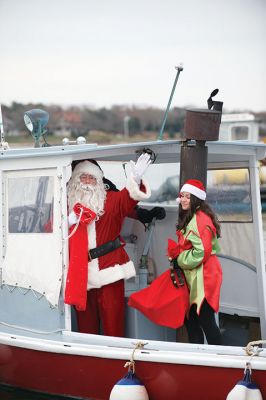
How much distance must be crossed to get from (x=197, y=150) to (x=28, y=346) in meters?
2.09

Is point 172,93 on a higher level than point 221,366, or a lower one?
higher

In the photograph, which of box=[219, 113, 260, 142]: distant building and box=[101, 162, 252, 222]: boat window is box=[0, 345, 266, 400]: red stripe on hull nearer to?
box=[101, 162, 252, 222]: boat window

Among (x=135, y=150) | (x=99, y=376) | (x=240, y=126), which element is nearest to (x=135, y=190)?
(x=135, y=150)

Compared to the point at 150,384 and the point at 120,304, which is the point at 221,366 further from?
the point at 120,304

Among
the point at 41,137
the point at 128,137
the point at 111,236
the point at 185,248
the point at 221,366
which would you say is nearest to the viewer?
the point at 221,366

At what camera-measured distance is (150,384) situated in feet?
21.1

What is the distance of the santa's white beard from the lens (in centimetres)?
705

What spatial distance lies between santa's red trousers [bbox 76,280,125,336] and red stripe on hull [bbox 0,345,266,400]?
48 cm

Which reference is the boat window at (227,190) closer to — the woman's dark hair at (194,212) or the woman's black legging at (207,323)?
the woman's dark hair at (194,212)

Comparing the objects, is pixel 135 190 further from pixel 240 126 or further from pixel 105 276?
pixel 240 126

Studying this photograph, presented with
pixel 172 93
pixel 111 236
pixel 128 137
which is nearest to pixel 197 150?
pixel 172 93

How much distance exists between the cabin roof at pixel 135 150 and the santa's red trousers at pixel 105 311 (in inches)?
43.7

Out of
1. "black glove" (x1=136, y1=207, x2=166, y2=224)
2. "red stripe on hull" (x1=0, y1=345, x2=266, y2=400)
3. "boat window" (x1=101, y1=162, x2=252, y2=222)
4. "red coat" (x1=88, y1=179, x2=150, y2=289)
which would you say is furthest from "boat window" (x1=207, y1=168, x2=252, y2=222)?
"red stripe on hull" (x1=0, y1=345, x2=266, y2=400)

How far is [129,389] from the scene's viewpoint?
6.21 m
